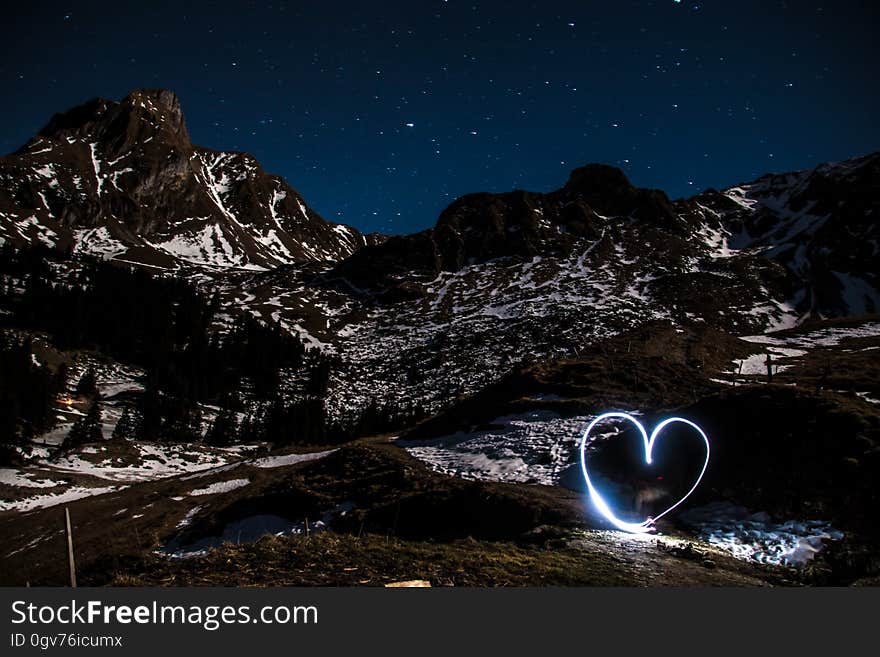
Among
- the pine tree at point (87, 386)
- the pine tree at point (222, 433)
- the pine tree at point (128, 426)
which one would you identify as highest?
the pine tree at point (87, 386)

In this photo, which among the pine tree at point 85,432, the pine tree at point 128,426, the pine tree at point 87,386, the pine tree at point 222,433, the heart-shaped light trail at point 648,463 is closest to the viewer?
the heart-shaped light trail at point 648,463

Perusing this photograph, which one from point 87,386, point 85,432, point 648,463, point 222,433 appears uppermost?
point 87,386

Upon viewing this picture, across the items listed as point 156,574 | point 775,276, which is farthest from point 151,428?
point 775,276

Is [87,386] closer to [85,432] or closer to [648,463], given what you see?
[85,432]

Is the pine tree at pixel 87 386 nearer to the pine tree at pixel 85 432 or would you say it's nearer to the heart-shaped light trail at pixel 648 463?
the pine tree at pixel 85 432

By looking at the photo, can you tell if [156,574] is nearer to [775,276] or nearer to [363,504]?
[363,504]

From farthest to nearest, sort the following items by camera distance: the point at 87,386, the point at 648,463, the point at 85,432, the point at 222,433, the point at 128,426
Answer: the point at 87,386 → the point at 222,433 → the point at 128,426 → the point at 85,432 → the point at 648,463

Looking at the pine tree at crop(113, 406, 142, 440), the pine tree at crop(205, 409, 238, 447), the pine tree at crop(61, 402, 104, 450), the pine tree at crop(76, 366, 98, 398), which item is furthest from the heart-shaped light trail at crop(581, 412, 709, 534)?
the pine tree at crop(76, 366, 98, 398)

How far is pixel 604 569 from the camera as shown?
40.8 ft

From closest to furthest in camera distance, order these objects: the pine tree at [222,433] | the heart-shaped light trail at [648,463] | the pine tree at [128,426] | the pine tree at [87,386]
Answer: the heart-shaped light trail at [648,463], the pine tree at [128,426], the pine tree at [222,433], the pine tree at [87,386]

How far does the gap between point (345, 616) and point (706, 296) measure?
159892 mm

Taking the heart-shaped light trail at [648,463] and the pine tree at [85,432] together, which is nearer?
the heart-shaped light trail at [648,463]

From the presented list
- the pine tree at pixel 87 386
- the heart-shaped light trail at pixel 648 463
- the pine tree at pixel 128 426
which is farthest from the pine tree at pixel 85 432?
the heart-shaped light trail at pixel 648 463

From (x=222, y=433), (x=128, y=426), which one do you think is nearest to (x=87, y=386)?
(x=128, y=426)
